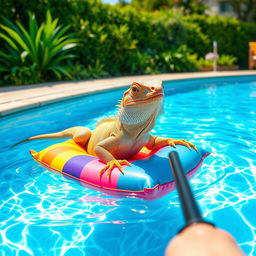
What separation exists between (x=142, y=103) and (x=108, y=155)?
0.68 m

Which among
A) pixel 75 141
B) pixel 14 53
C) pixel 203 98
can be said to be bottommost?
pixel 203 98

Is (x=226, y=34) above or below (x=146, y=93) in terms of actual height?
above

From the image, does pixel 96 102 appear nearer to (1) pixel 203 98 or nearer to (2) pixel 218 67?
(1) pixel 203 98

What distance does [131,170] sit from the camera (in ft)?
10.0

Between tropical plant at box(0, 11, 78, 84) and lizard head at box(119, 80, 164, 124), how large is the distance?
309 inches

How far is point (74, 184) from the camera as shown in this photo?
3422 millimetres

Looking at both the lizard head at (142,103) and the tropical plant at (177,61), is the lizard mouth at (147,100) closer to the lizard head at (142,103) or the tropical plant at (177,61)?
the lizard head at (142,103)

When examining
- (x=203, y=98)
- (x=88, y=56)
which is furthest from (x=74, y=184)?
(x=88, y=56)

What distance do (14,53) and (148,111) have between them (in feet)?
29.5

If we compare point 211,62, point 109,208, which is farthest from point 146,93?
point 211,62

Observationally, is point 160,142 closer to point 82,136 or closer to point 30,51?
point 82,136

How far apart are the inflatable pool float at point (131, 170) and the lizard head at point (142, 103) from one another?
0.47 meters

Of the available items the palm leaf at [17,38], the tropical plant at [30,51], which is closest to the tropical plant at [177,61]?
the tropical plant at [30,51]

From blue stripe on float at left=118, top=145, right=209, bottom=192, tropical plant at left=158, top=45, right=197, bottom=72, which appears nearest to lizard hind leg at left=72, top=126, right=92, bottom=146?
blue stripe on float at left=118, top=145, right=209, bottom=192
